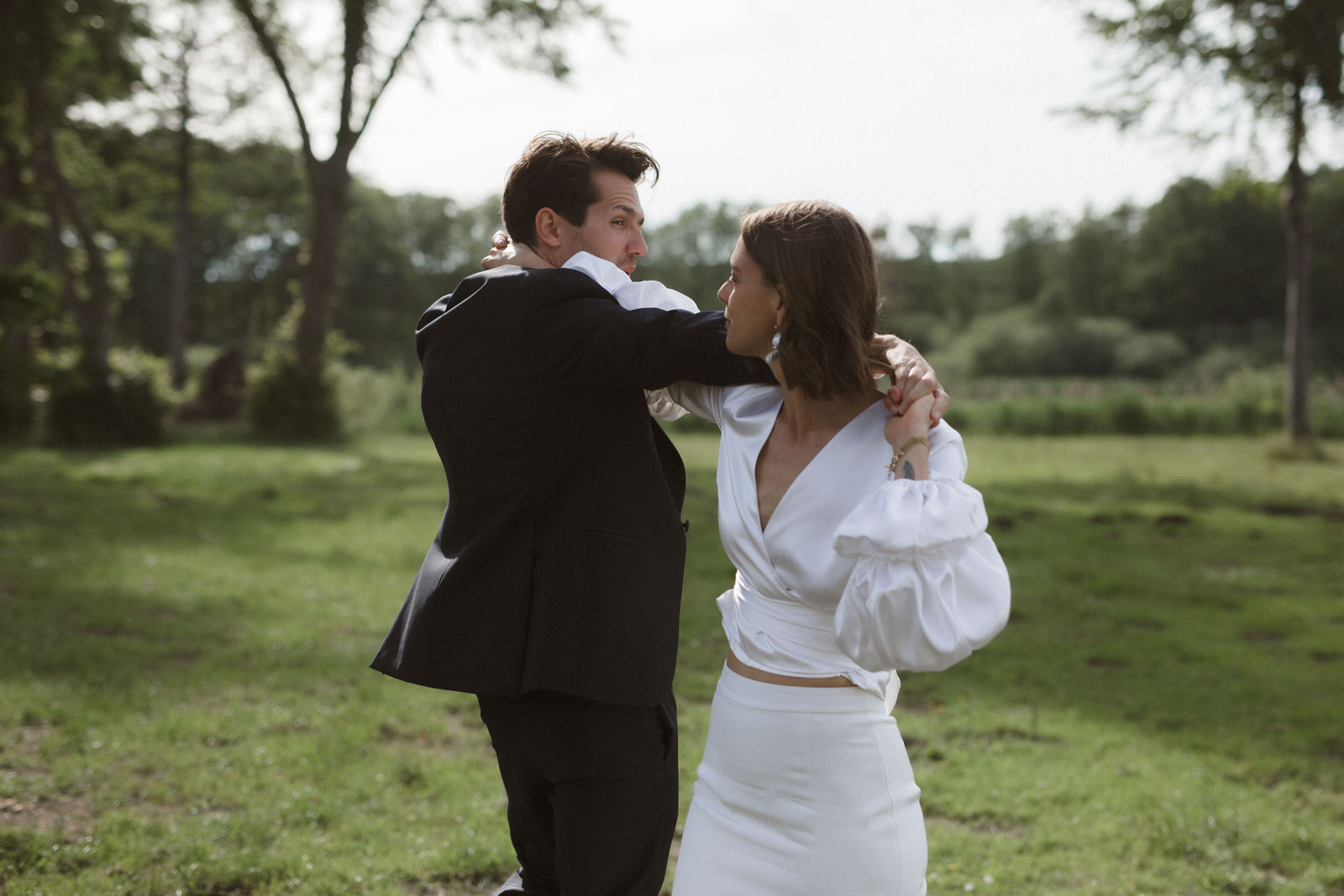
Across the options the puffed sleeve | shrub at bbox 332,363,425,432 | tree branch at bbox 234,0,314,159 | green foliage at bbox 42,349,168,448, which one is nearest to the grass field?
the puffed sleeve

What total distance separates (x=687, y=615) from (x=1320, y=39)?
13298mm

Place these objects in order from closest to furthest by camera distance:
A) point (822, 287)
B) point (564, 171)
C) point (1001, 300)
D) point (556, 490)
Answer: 1. point (822, 287)
2. point (556, 490)
3. point (564, 171)
4. point (1001, 300)

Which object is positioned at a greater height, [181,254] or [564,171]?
[181,254]

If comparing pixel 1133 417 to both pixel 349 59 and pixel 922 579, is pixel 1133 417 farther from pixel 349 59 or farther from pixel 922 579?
pixel 922 579

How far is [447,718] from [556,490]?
391cm

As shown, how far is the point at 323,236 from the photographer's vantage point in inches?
750

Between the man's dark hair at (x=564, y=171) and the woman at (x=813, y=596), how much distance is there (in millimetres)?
484

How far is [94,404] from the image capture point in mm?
17812

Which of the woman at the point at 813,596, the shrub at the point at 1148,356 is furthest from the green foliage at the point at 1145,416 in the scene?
the shrub at the point at 1148,356

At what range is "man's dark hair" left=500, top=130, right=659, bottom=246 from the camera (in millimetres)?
2375

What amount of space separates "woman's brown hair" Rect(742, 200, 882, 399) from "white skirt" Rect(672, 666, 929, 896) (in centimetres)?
66

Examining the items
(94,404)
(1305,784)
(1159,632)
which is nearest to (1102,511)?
(1159,632)

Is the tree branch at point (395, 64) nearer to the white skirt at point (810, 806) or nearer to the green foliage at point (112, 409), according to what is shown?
the green foliage at point (112, 409)

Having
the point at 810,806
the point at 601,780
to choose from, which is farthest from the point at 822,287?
the point at 601,780
